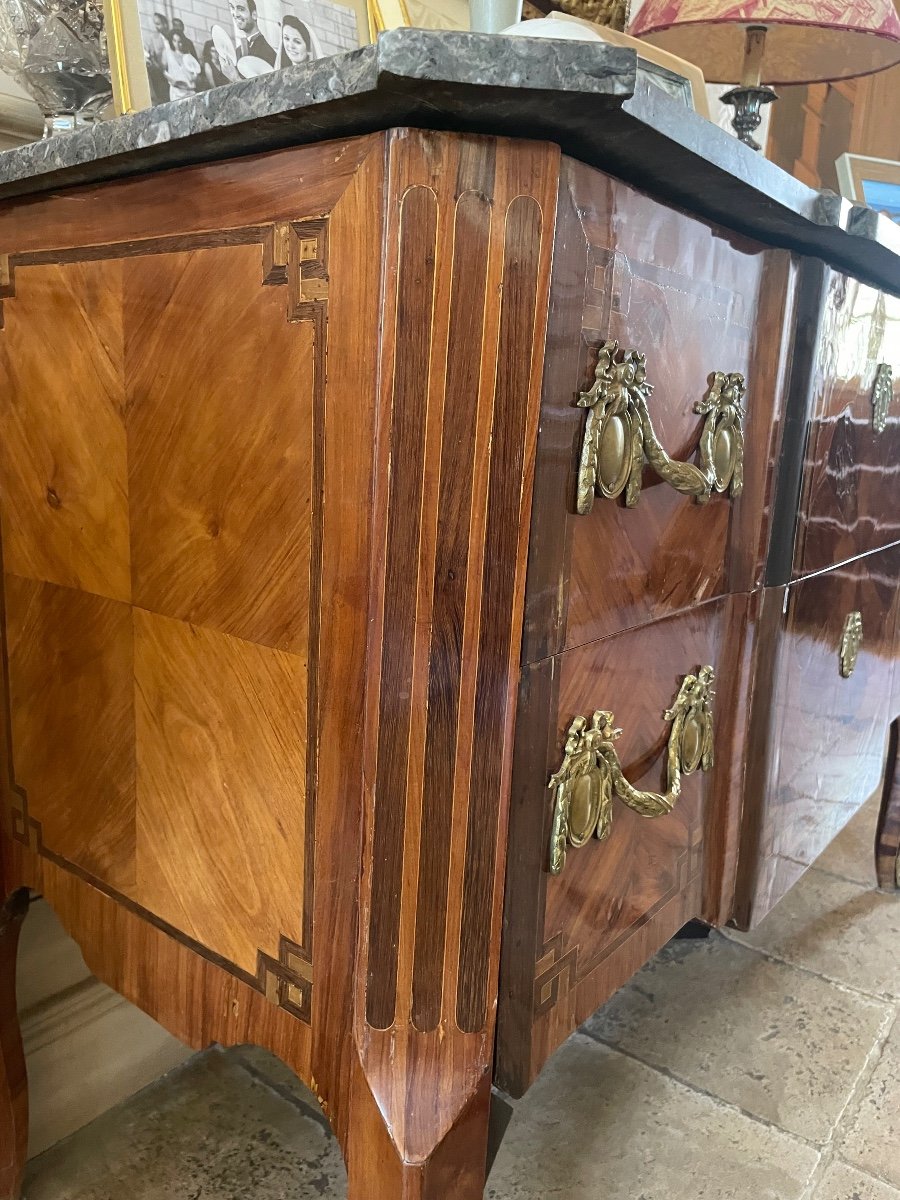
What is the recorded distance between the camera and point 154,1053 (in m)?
1.06

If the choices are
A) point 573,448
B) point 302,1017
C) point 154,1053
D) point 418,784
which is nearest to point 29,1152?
point 154,1053

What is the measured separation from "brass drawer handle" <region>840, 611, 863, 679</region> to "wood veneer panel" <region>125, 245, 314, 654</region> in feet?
2.09

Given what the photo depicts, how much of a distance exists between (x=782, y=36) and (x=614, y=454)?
0.97m

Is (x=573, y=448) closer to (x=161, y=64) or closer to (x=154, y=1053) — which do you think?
(x=161, y=64)

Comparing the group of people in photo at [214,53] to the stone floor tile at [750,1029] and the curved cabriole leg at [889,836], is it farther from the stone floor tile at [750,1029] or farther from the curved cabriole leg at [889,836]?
the curved cabriole leg at [889,836]

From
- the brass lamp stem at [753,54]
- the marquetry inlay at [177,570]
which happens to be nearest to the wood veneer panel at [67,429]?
the marquetry inlay at [177,570]

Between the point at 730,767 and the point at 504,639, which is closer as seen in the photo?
the point at 504,639

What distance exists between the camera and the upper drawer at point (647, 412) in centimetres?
50

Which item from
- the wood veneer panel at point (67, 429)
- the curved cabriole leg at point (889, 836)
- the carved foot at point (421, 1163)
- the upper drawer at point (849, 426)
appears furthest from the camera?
the curved cabriole leg at point (889, 836)

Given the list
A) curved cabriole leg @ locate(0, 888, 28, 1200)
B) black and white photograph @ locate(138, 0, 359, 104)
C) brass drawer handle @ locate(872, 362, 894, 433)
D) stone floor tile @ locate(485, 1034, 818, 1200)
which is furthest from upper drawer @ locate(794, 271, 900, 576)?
curved cabriole leg @ locate(0, 888, 28, 1200)

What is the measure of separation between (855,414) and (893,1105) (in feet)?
2.53

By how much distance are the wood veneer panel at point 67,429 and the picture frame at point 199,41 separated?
0.18m

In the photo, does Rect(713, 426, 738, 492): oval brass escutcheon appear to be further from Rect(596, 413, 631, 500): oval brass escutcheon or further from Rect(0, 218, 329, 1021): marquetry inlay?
Rect(0, 218, 329, 1021): marquetry inlay

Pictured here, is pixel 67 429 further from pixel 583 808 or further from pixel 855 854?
pixel 855 854
